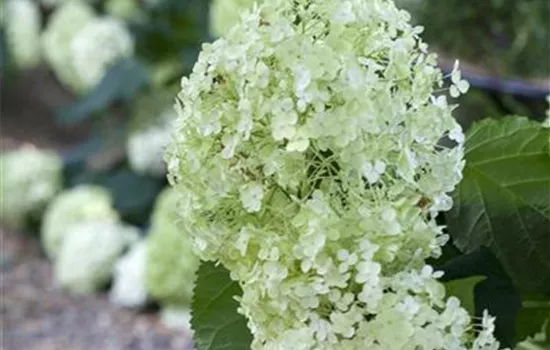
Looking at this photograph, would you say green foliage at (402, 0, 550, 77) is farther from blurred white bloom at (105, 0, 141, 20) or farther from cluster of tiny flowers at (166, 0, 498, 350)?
blurred white bloom at (105, 0, 141, 20)

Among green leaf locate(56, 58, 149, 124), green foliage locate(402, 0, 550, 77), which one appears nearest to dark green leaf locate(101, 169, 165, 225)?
green leaf locate(56, 58, 149, 124)

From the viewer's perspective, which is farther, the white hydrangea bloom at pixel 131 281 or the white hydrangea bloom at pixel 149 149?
the white hydrangea bloom at pixel 149 149

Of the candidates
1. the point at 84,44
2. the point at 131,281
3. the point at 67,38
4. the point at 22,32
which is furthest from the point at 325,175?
the point at 22,32

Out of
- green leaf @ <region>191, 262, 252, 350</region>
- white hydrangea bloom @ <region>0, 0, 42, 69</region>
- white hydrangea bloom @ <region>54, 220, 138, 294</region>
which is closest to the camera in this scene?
green leaf @ <region>191, 262, 252, 350</region>

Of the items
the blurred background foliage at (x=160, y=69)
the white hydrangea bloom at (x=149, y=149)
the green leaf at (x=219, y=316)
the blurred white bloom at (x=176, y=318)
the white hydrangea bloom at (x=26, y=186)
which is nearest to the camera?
the green leaf at (x=219, y=316)

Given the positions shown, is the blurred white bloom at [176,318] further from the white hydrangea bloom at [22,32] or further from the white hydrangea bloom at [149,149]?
the white hydrangea bloom at [22,32]

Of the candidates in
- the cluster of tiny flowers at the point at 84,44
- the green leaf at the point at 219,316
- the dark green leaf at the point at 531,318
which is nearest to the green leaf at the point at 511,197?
the dark green leaf at the point at 531,318
